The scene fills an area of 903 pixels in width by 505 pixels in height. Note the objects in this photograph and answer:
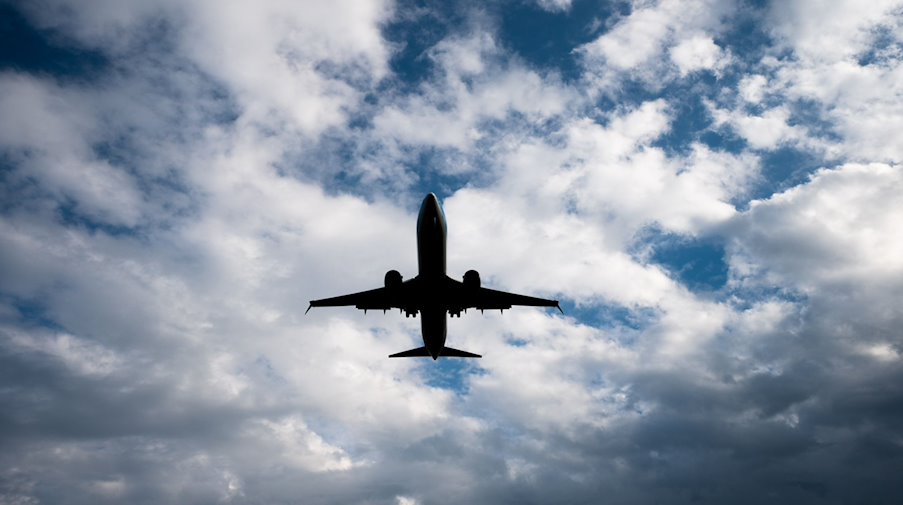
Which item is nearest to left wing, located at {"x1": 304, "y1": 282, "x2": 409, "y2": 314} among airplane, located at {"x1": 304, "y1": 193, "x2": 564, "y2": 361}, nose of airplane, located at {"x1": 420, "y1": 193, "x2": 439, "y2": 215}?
airplane, located at {"x1": 304, "y1": 193, "x2": 564, "y2": 361}

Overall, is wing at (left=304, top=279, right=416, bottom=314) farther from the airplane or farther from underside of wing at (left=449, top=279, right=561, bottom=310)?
underside of wing at (left=449, top=279, right=561, bottom=310)

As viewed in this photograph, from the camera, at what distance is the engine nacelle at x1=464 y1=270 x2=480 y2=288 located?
4934 centimetres

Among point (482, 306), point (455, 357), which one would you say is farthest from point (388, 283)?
point (455, 357)

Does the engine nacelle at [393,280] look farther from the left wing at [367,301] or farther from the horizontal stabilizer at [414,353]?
the horizontal stabilizer at [414,353]

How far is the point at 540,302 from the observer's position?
53406 millimetres

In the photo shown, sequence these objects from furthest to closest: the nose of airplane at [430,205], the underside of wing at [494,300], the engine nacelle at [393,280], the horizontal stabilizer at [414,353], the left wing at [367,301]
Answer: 1. the horizontal stabilizer at [414,353]
2. the left wing at [367,301]
3. the underside of wing at [494,300]
4. the engine nacelle at [393,280]
5. the nose of airplane at [430,205]

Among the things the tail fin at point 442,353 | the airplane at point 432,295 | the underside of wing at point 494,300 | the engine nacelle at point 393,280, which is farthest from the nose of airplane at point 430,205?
the tail fin at point 442,353

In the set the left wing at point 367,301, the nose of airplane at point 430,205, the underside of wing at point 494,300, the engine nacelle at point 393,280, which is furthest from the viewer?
the left wing at point 367,301

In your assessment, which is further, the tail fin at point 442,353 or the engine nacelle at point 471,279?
the tail fin at point 442,353

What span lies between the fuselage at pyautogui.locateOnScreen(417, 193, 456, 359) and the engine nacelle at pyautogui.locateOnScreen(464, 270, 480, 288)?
6.16 feet

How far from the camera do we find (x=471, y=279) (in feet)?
162

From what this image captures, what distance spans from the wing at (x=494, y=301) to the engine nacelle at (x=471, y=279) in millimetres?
1775

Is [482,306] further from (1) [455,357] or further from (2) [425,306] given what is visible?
(1) [455,357]

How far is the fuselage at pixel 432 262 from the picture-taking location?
152 feet
